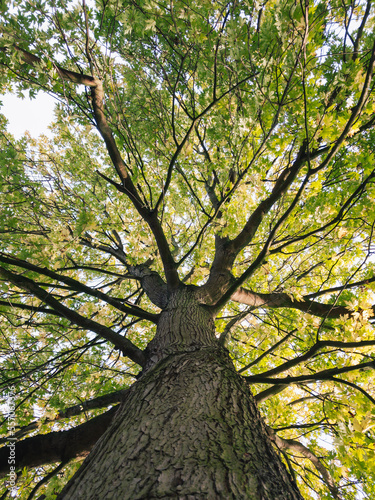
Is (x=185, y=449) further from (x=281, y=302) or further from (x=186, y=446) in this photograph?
(x=281, y=302)

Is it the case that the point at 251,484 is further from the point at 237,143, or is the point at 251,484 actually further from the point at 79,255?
the point at 79,255

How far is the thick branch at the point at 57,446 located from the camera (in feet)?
6.62

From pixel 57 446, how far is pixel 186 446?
1688mm

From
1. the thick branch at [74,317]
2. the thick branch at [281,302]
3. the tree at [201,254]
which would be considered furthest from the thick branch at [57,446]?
the thick branch at [281,302]

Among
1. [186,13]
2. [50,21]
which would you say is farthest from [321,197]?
[50,21]

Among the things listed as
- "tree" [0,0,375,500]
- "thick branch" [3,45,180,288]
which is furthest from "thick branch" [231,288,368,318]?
"thick branch" [3,45,180,288]

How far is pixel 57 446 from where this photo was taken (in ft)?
6.88

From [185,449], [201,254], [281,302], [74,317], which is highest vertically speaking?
[201,254]

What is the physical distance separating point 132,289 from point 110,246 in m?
1.14

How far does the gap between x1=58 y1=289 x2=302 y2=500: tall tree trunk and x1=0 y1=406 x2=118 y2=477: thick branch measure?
0.82 metres

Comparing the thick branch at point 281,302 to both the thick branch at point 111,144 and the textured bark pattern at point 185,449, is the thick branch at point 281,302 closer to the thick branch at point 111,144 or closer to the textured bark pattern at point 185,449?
the thick branch at point 111,144

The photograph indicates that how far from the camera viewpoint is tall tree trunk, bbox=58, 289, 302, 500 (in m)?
0.89

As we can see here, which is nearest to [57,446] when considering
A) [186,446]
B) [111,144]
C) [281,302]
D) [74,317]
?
[74,317]

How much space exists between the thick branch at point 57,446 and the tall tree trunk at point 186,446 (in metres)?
0.82
